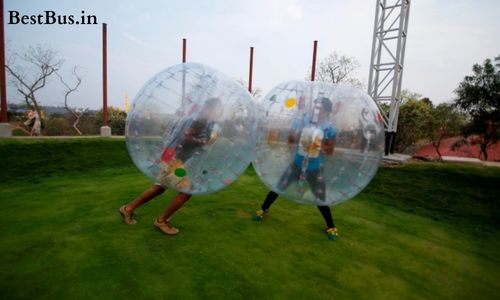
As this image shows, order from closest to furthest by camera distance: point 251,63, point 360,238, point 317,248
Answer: point 317,248 < point 360,238 < point 251,63

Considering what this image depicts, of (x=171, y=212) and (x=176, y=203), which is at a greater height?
(x=176, y=203)

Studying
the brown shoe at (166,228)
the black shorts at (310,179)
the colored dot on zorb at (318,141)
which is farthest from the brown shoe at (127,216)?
the black shorts at (310,179)

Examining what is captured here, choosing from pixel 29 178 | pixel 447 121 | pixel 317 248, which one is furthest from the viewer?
pixel 447 121

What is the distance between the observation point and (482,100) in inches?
559

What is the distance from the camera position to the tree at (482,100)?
13.8 metres

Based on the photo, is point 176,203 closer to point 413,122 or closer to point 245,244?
point 245,244

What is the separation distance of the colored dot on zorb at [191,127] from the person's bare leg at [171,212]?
0.40 m

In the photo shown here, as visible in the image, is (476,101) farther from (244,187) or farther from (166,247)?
(166,247)

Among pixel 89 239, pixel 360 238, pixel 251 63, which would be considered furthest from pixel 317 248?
pixel 251 63

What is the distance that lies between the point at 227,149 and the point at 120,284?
4.53 ft

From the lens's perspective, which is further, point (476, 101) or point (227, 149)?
point (476, 101)

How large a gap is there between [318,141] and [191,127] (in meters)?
1.16

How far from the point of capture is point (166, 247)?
2799 mm

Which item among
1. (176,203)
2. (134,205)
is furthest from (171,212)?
(134,205)
